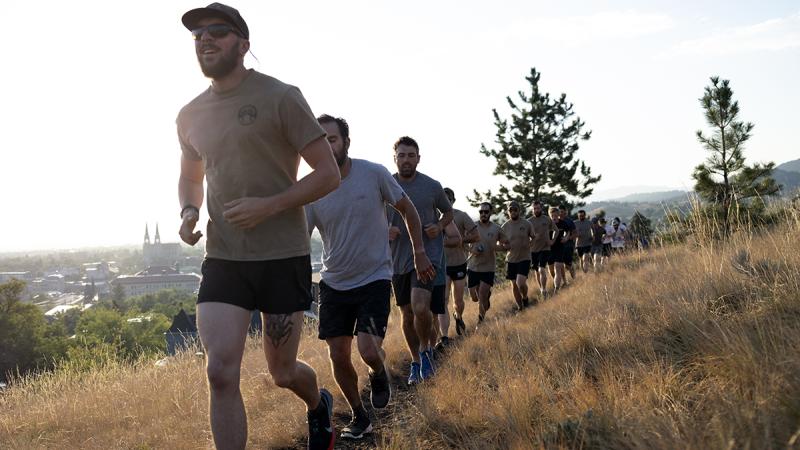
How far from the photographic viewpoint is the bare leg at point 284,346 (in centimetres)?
329

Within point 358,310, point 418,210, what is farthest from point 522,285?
point 358,310

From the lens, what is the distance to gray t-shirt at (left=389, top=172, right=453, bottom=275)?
6.74 m

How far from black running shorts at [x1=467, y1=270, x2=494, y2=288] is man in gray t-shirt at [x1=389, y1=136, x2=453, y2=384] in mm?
4504

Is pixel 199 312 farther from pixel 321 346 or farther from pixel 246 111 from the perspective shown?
pixel 321 346

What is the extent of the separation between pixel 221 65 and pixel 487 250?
880 cm

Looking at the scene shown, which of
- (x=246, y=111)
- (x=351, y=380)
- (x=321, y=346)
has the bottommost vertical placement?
(x=321, y=346)

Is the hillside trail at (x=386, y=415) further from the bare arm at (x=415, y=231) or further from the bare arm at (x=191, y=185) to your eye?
the bare arm at (x=191, y=185)

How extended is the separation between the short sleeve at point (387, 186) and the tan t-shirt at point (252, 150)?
187 centimetres

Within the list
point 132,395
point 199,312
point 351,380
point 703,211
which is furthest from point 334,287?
point 703,211

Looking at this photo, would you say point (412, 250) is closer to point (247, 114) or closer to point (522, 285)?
point (247, 114)

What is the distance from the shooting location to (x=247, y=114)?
121 inches

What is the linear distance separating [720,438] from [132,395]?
6.00 meters

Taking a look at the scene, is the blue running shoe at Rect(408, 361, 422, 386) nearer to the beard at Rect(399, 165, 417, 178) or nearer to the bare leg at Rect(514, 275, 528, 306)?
the beard at Rect(399, 165, 417, 178)

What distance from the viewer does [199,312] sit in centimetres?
308
